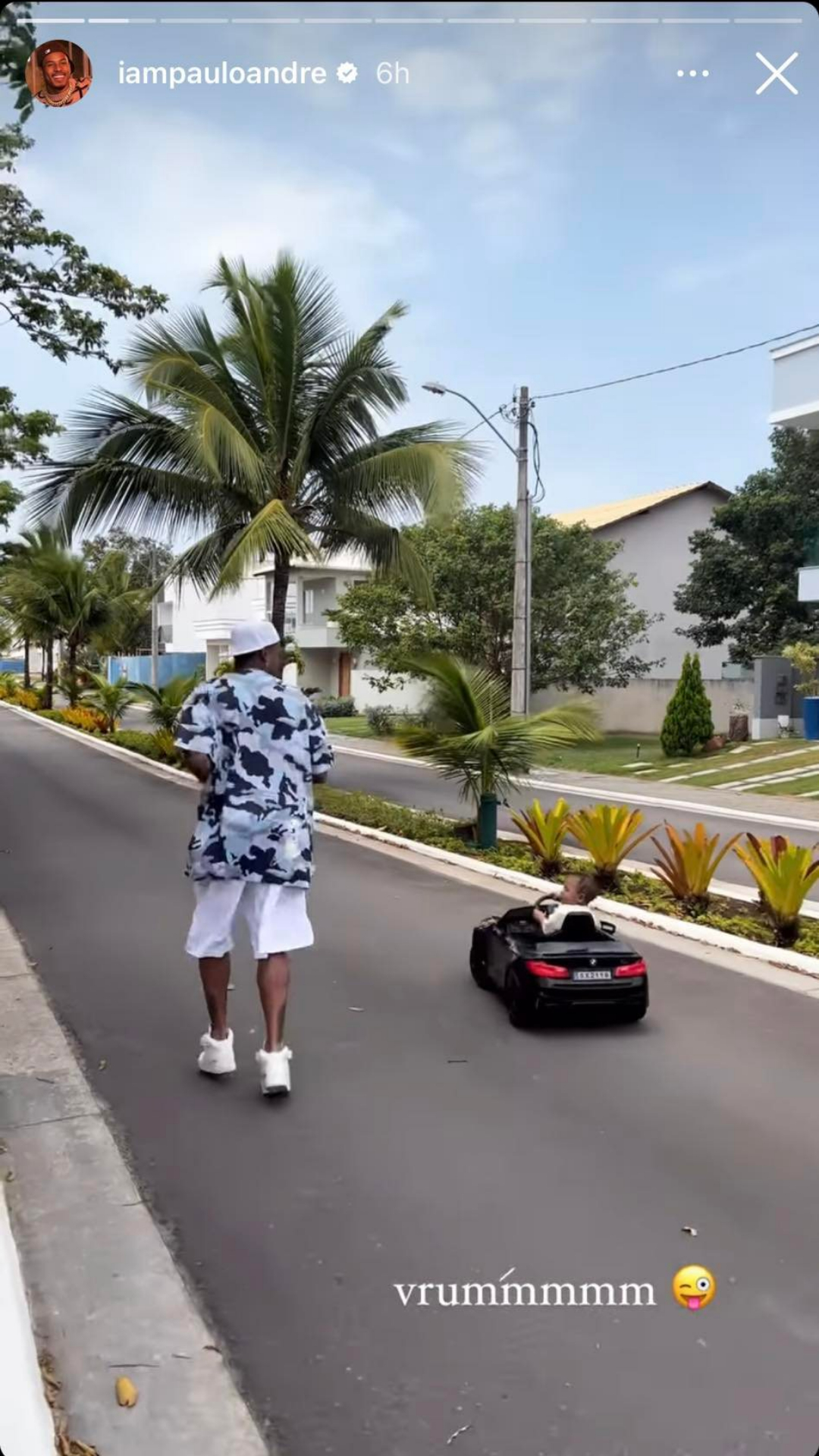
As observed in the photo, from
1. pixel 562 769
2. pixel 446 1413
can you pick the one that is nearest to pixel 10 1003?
pixel 446 1413

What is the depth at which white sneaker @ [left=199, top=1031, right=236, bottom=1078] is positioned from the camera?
15.9 ft

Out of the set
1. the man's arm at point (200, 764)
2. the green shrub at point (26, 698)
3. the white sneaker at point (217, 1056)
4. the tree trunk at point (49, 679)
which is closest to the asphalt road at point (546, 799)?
the white sneaker at point (217, 1056)

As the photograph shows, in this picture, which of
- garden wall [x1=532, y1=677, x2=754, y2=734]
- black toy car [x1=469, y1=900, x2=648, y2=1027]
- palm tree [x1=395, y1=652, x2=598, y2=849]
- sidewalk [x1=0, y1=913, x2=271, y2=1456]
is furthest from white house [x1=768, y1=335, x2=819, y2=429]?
sidewalk [x1=0, y1=913, x2=271, y2=1456]

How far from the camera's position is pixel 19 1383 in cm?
257

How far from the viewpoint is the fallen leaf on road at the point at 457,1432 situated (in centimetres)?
264

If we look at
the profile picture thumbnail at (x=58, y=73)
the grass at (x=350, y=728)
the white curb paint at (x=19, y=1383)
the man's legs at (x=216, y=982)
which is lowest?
the white curb paint at (x=19, y=1383)

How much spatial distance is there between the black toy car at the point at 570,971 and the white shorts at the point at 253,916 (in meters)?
1.39

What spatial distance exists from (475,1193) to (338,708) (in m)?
40.6

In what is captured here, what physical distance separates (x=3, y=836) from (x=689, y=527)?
3063 centimetres

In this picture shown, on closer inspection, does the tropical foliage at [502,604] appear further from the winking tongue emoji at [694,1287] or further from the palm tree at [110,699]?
the winking tongue emoji at [694,1287]

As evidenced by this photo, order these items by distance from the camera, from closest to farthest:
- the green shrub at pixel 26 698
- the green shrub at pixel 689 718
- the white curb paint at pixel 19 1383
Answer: the white curb paint at pixel 19 1383 → the green shrub at pixel 689 718 → the green shrub at pixel 26 698

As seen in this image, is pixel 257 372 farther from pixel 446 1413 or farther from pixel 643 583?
pixel 643 583

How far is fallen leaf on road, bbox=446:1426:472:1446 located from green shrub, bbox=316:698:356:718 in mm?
41143

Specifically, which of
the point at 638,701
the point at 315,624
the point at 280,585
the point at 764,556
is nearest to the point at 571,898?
the point at 280,585
